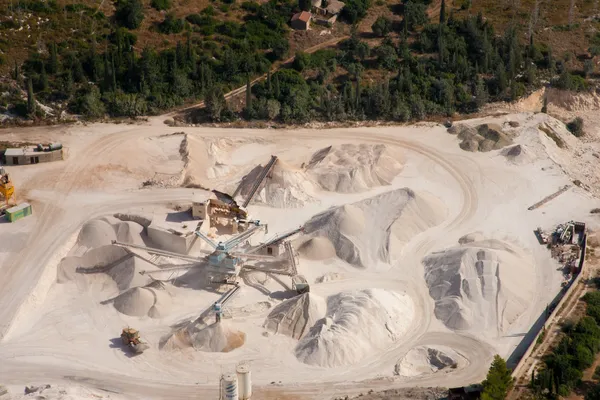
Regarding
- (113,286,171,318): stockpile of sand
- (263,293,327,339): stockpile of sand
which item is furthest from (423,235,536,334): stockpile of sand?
(113,286,171,318): stockpile of sand

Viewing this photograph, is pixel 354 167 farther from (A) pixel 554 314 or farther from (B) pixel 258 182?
(A) pixel 554 314

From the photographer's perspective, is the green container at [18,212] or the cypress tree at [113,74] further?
the cypress tree at [113,74]

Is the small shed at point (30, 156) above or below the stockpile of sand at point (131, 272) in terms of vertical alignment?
above

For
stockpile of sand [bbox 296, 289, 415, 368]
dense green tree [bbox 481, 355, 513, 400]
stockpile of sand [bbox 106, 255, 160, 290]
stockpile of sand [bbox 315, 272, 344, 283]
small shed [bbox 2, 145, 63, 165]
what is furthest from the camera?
small shed [bbox 2, 145, 63, 165]

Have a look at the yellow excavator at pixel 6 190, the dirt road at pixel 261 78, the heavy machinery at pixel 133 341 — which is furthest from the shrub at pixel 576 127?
the yellow excavator at pixel 6 190

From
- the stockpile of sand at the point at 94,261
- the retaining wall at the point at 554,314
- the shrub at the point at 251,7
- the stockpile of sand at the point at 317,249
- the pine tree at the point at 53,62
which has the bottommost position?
the stockpile of sand at the point at 94,261

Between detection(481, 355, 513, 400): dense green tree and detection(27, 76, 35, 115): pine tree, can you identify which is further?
detection(27, 76, 35, 115): pine tree

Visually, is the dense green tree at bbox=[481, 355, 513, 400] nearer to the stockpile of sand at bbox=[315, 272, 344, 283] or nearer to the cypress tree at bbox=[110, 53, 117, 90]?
the stockpile of sand at bbox=[315, 272, 344, 283]

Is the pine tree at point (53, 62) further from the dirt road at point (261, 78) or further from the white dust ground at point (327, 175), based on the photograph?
the white dust ground at point (327, 175)
